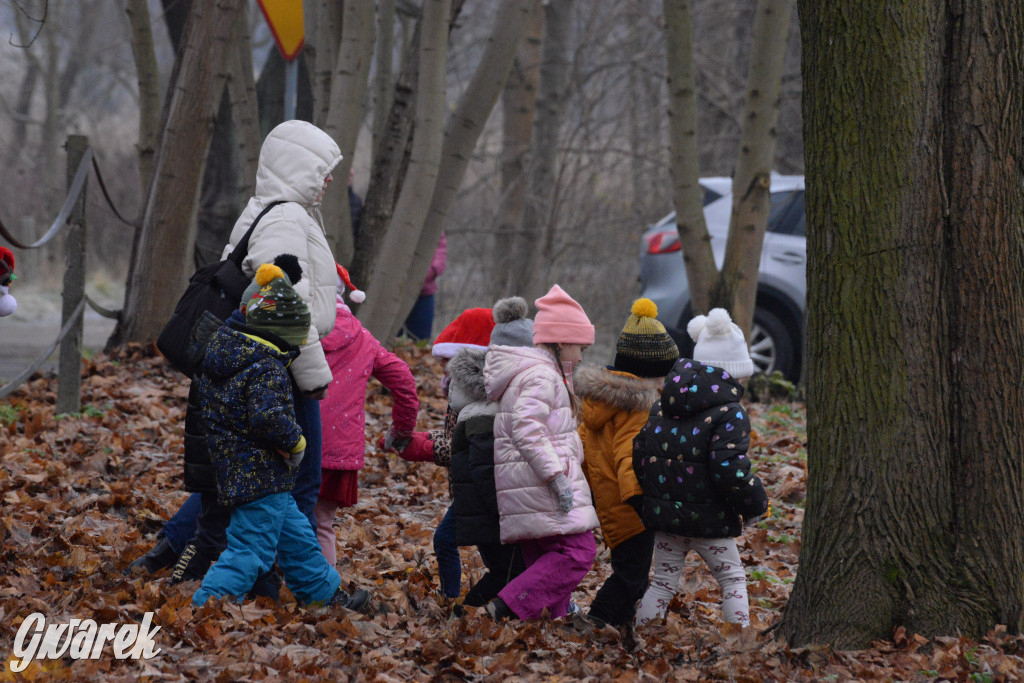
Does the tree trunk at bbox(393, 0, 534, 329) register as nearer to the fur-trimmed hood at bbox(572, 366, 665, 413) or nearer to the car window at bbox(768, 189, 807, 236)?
the car window at bbox(768, 189, 807, 236)

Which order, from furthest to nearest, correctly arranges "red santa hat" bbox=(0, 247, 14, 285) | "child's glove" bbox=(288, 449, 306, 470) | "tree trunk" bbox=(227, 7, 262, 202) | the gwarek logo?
"tree trunk" bbox=(227, 7, 262, 202)
"red santa hat" bbox=(0, 247, 14, 285)
"child's glove" bbox=(288, 449, 306, 470)
the gwarek logo

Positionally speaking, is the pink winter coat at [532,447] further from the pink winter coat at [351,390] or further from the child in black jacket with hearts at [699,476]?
the pink winter coat at [351,390]

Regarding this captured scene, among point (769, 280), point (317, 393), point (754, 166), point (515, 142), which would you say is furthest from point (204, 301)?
point (515, 142)

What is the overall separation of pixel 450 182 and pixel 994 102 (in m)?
4.91

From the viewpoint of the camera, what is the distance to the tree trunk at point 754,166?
805 cm

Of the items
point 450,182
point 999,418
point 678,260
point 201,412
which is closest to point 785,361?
point 678,260

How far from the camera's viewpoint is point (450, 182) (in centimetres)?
818

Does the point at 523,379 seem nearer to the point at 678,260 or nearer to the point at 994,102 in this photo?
the point at 994,102

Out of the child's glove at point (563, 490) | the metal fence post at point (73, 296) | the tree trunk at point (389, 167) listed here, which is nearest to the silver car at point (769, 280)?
the tree trunk at point (389, 167)

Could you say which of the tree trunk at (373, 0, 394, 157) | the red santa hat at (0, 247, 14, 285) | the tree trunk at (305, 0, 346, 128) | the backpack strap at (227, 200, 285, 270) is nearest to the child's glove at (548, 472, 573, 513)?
the backpack strap at (227, 200, 285, 270)

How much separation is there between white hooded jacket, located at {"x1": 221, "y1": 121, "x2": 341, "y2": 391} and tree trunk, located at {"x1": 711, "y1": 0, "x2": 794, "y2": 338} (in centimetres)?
476

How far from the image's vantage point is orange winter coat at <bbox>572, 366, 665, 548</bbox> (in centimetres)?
445

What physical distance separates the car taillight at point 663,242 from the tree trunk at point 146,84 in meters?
4.68

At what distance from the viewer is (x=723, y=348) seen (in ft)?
14.9
